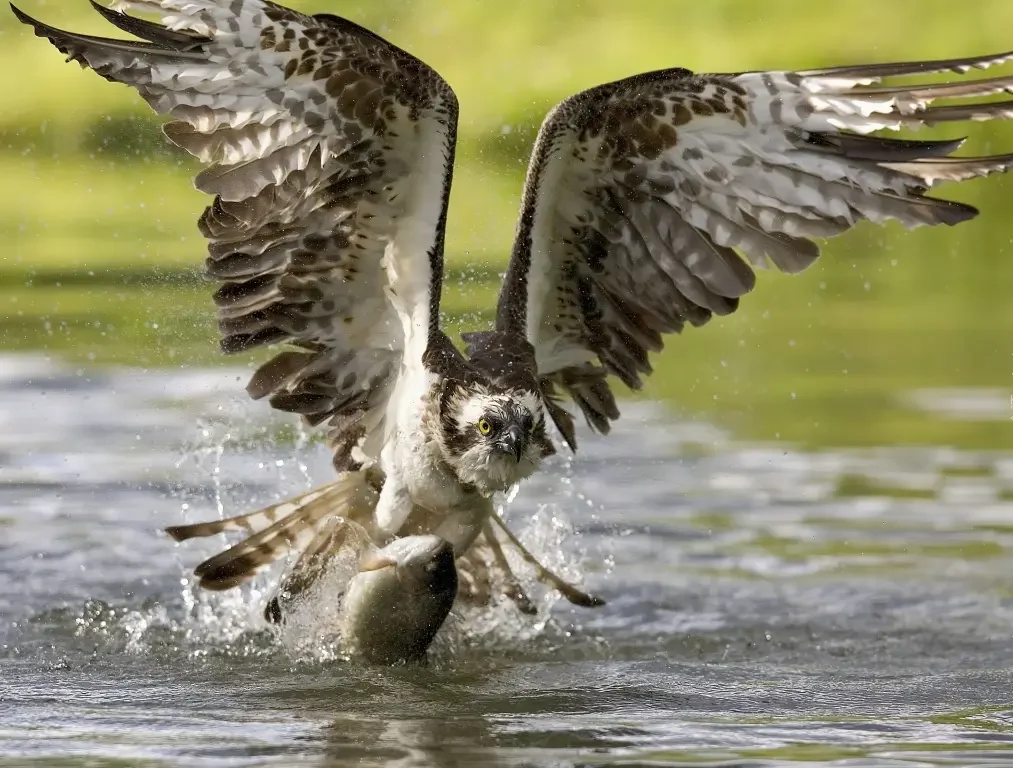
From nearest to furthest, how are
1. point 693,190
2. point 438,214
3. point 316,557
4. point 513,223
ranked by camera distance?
point 438,214
point 693,190
point 316,557
point 513,223

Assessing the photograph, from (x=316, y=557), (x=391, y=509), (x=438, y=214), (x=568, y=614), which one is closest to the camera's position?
(x=438, y=214)

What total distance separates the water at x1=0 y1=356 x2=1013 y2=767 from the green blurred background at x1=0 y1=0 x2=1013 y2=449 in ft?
1.84

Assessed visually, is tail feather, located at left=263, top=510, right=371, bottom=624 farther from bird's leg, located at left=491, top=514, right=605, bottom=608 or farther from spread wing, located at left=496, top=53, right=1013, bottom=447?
spread wing, located at left=496, top=53, right=1013, bottom=447

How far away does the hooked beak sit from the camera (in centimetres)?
622

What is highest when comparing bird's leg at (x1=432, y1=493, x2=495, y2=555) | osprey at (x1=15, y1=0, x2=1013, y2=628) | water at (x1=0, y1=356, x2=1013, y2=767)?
osprey at (x1=15, y1=0, x2=1013, y2=628)

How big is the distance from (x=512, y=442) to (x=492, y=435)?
9 cm

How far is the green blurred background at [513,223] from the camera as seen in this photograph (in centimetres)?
1095

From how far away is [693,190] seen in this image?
22.3 feet

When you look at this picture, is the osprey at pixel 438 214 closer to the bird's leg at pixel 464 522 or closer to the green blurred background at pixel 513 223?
the bird's leg at pixel 464 522

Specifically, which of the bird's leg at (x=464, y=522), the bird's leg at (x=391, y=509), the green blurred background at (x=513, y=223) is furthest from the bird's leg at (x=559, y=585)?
the green blurred background at (x=513, y=223)

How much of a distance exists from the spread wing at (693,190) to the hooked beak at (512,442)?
63 cm

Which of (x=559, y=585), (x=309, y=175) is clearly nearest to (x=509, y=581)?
(x=559, y=585)

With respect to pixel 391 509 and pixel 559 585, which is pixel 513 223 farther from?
pixel 391 509

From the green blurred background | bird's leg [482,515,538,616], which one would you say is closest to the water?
bird's leg [482,515,538,616]
